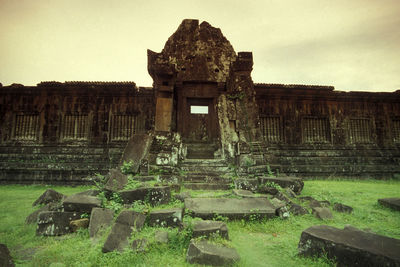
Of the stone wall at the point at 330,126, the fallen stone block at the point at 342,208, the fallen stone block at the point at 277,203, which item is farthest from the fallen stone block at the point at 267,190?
the stone wall at the point at 330,126

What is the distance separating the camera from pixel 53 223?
3.08 meters

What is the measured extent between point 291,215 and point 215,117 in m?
4.69

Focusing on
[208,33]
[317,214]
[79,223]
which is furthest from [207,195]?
[208,33]

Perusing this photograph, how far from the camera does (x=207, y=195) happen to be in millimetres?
4348

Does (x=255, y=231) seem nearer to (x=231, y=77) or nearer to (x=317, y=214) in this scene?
(x=317, y=214)

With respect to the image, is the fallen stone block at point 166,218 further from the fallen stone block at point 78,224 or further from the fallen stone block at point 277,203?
the fallen stone block at point 277,203

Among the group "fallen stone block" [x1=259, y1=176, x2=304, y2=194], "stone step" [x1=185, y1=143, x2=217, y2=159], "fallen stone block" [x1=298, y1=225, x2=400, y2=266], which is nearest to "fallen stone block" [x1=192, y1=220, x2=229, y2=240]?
"fallen stone block" [x1=298, y1=225, x2=400, y2=266]

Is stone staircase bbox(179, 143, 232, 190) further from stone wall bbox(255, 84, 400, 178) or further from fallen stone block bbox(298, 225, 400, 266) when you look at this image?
stone wall bbox(255, 84, 400, 178)

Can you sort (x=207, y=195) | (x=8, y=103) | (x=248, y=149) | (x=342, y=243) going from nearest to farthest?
(x=342, y=243)
(x=207, y=195)
(x=248, y=149)
(x=8, y=103)

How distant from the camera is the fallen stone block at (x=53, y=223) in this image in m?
3.05

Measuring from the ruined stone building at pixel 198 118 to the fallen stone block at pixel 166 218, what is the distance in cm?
400

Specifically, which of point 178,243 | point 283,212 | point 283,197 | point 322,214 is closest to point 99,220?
point 178,243

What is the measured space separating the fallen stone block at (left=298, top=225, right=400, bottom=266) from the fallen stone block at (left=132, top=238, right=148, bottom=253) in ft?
6.18

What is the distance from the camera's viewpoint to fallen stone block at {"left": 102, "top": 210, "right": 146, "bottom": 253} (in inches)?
96.9
